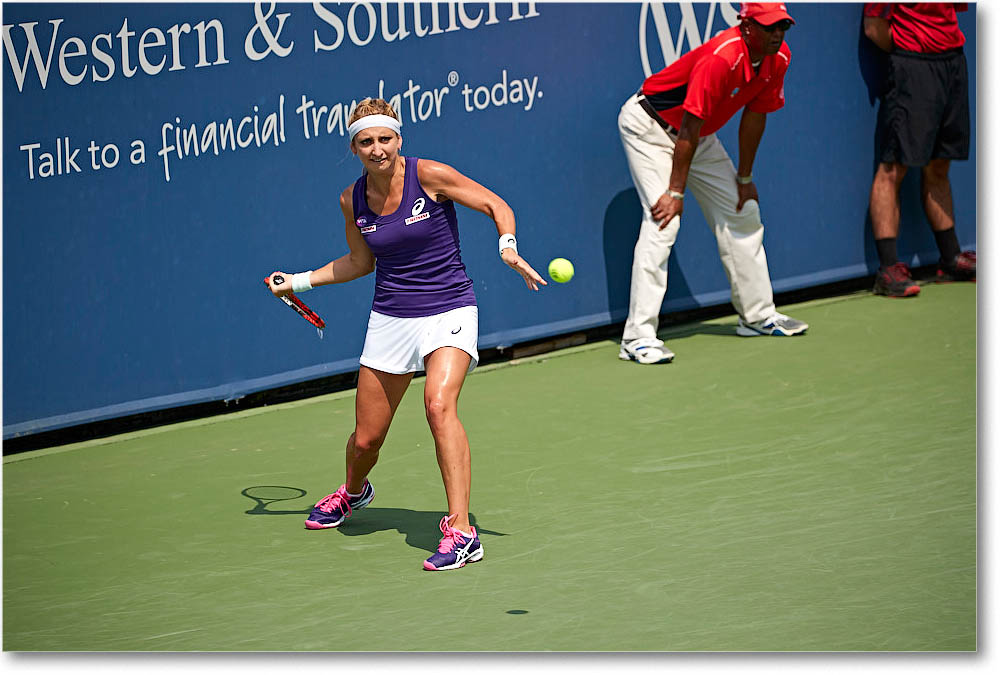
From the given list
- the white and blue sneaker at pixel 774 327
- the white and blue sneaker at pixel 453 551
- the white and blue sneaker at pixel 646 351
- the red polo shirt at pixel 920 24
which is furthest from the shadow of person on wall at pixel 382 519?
the red polo shirt at pixel 920 24

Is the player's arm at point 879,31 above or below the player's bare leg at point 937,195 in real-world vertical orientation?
above

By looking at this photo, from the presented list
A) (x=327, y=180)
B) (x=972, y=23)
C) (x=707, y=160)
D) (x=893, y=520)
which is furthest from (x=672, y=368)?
(x=972, y=23)

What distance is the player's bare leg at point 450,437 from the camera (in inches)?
191

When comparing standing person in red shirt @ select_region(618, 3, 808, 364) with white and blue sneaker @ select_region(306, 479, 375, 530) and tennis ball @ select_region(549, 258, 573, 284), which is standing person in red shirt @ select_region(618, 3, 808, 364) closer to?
tennis ball @ select_region(549, 258, 573, 284)

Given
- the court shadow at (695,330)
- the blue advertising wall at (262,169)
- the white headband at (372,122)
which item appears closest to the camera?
the white headband at (372,122)

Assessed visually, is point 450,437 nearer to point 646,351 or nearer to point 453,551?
point 453,551

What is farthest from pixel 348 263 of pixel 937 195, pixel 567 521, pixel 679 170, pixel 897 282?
pixel 937 195

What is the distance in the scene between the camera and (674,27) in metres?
8.50

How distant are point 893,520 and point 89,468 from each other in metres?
3.75

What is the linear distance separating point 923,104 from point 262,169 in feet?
15.3

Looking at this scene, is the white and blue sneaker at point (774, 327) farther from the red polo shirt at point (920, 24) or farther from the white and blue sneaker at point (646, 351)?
the red polo shirt at point (920, 24)

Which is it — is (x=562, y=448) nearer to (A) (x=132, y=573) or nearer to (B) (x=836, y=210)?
(A) (x=132, y=573)

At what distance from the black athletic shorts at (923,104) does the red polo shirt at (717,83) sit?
1.63 metres

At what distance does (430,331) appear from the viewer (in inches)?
198
